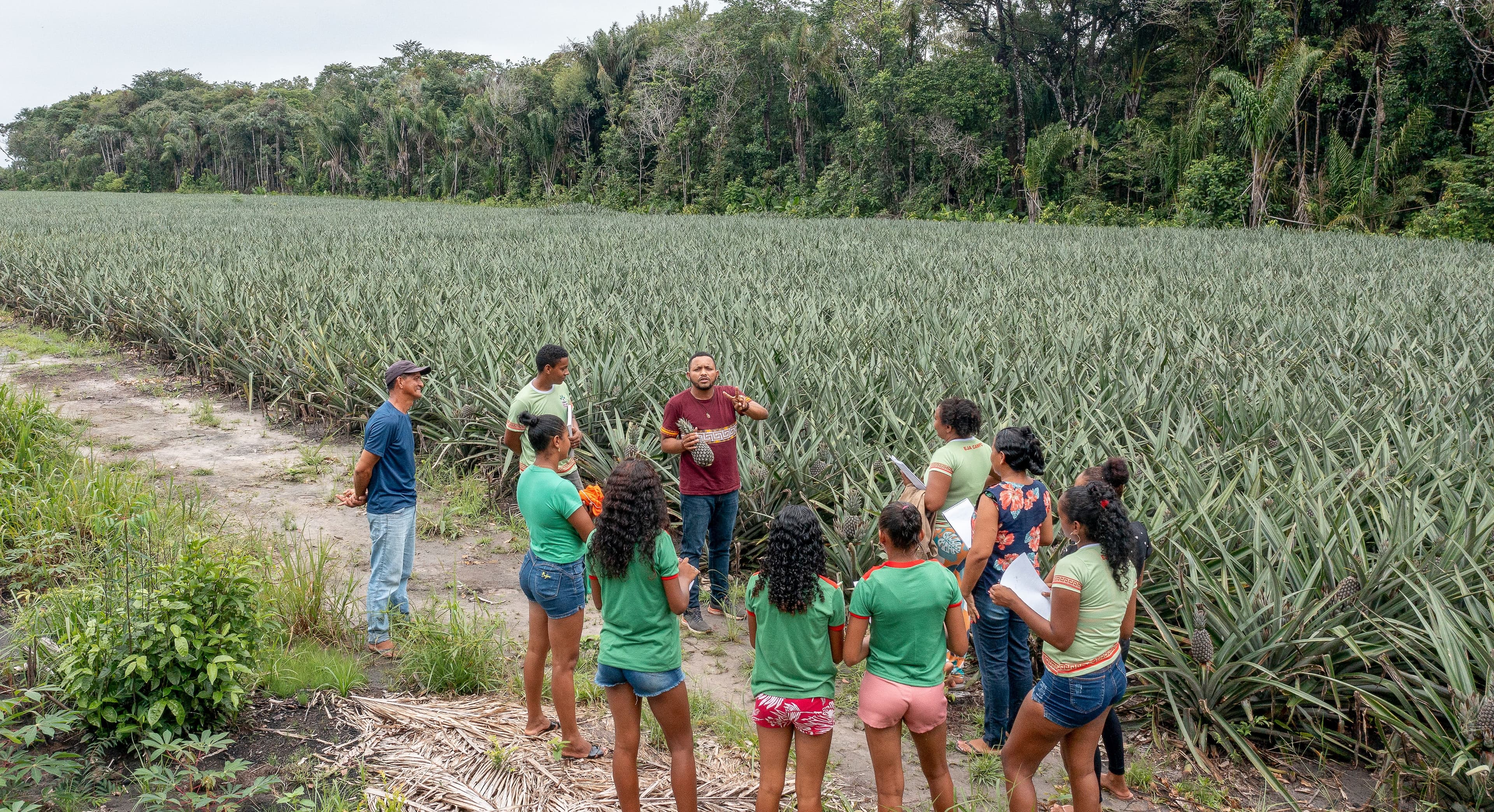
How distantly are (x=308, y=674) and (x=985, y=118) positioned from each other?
119 ft

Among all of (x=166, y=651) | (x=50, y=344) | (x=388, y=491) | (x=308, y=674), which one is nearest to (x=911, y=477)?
(x=388, y=491)

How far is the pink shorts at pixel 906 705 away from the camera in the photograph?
2.88 meters

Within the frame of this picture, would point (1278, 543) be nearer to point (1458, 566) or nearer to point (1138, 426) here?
point (1458, 566)

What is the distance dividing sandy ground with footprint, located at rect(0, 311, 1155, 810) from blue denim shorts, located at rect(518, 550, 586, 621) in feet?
3.07

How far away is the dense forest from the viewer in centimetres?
2625

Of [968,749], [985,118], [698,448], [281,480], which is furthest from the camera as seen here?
[985,118]

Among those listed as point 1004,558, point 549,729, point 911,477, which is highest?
point 911,477

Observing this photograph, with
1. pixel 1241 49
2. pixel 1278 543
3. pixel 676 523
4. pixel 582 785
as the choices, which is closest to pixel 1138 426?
pixel 1278 543

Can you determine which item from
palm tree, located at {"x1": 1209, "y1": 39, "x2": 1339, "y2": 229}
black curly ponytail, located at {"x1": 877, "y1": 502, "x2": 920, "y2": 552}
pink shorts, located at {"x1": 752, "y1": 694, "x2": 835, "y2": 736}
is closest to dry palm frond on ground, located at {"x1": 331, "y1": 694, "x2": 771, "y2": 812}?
pink shorts, located at {"x1": 752, "y1": 694, "x2": 835, "y2": 736}

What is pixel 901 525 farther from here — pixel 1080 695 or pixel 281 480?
pixel 281 480

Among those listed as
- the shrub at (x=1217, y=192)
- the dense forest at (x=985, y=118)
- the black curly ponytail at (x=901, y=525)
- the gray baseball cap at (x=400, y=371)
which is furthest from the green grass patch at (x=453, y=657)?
the shrub at (x=1217, y=192)

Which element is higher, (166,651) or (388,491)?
(388,491)

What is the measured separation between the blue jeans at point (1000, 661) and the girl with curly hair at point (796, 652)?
0.83m

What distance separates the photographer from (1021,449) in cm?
341
